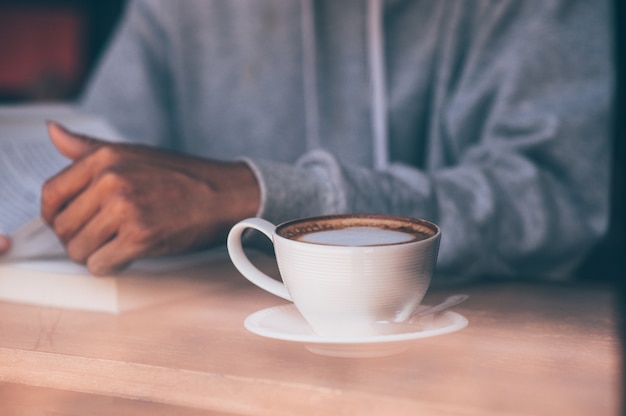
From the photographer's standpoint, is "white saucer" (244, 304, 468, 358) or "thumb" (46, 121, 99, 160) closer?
"white saucer" (244, 304, 468, 358)

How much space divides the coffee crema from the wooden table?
0.27ft

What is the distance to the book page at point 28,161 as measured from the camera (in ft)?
2.46

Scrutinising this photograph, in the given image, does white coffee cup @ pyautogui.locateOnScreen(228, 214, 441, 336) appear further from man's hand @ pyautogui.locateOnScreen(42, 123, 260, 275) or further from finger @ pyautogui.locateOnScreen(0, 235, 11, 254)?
finger @ pyautogui.locateOnScreen(0, 235, 11, 254)

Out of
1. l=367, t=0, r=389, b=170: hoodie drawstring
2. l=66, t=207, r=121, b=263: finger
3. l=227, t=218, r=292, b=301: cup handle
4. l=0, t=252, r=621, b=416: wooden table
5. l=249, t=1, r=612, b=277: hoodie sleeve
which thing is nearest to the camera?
l=0, t=252, r=621, b=416: wooden table

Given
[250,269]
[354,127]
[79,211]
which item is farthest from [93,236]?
[354,127]

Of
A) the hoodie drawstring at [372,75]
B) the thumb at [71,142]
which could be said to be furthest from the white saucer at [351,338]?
the hoodie drawstring at [372,75]

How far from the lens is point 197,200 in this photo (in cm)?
69

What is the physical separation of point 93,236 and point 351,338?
0.96 ft

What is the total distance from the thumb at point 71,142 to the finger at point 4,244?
98 mm

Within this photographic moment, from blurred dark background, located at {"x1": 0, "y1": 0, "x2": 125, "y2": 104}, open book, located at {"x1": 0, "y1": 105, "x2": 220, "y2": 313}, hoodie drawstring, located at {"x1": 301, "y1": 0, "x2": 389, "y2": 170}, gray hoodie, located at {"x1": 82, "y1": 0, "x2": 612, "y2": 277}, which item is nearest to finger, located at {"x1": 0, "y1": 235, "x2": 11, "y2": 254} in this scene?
open book, located at {"x1": 0, "y1": 105, "x2": 220, "y2": 313}

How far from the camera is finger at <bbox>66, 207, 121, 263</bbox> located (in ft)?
2.19

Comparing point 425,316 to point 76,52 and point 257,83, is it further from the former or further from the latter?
point 76,52

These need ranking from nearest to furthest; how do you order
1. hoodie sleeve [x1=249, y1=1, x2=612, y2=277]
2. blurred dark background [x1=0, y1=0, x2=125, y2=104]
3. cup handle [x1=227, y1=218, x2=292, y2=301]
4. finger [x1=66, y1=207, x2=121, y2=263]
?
cup handle [x1=227, y1=218, x2=292, y2=301]
finger [x1=66, y1=207, x2=121, y2=263]
hoodie sleeve [x1=249, y1=1, x2=612, y2=277]
blurred dark background [x1=0, y1=0, x2=125, y2=104]

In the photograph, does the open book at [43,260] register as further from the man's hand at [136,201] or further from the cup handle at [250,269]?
the cup handle at [250,269]
